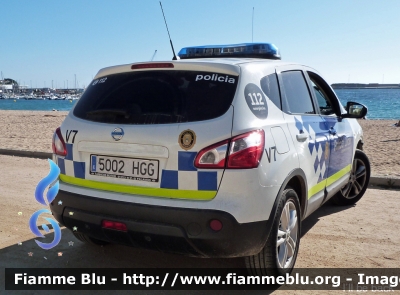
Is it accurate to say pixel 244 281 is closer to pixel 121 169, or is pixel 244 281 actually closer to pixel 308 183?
pixel 308 183

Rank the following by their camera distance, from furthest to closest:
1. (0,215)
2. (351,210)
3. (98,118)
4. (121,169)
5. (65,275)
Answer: (351,210) → (0,215) → (65,275) → (98,118) → (121,169)

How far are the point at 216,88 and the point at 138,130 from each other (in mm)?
617

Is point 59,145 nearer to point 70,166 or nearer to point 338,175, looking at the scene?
point 70,166

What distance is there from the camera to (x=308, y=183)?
3.62 m

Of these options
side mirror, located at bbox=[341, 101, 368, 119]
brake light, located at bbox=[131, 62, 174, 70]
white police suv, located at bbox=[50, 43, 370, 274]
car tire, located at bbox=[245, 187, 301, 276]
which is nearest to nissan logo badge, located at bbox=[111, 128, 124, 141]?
white police suv, located at bbox=[50, 43, 370, 274]

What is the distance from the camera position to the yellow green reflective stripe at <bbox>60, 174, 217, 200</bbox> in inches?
107

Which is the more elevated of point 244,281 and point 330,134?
point 330,134

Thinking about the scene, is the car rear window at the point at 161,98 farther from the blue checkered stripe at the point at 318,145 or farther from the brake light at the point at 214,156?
the blue checkered stripe at the point at 318,145

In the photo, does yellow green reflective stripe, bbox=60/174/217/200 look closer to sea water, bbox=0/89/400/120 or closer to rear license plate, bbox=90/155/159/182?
rear license plate, bbox=90/155/159/182

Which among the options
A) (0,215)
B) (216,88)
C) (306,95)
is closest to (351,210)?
(306,95)

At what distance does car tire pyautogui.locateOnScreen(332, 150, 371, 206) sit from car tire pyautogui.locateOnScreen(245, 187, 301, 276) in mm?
2409

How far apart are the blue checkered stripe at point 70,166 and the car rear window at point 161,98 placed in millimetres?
302

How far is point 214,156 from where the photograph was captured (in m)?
2.69

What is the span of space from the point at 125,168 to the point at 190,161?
0.51m
